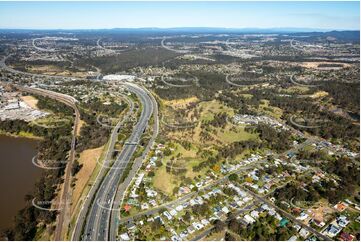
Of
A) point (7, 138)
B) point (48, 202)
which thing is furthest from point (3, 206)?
point (7, 138)

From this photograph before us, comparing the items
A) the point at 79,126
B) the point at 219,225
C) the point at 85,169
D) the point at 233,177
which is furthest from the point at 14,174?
the point at 233,177

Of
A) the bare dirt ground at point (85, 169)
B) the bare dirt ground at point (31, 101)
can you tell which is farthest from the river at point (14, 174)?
the bare dirt ground at point (31, 101)

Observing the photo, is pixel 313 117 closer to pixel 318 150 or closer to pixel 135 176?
pixel 318 150

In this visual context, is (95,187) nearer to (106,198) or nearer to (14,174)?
(106,198)

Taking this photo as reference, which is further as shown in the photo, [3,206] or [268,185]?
[268,185]

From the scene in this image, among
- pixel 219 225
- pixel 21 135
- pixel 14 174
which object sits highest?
pixel 219 225

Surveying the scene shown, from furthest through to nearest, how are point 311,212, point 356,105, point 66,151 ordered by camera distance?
point 356,105 < point 66,151 < point 311,212

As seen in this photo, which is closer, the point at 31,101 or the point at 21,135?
the point at 21,135

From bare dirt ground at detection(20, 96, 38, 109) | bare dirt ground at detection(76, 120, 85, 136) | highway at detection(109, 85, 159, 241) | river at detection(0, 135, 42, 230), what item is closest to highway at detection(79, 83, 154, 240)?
highway at detection(109, 85, 159, 241)

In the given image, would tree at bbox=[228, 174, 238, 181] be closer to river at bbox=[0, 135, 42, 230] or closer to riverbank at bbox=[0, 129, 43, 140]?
river at bbox=[0, 135, 42, 230]

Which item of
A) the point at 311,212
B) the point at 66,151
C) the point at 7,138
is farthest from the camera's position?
the point at 7,138
